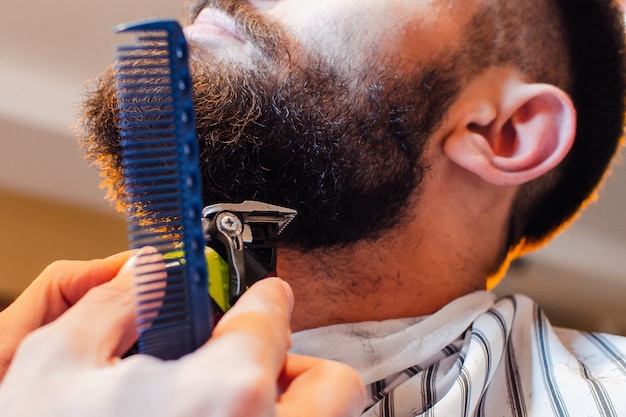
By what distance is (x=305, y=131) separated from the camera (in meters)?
0.89

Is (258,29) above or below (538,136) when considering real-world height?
above

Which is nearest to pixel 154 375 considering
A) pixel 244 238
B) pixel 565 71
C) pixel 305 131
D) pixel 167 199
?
pixel 167 199

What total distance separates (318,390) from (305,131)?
17.7 inches

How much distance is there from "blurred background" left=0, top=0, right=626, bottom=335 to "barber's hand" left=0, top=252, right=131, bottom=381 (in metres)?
0.58

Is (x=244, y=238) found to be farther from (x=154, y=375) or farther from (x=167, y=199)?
(x=154, y=375)

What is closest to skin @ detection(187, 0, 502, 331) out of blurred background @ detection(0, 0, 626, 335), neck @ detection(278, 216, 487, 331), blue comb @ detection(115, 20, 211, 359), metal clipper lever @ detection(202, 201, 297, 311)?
neck @ detection(278, 216, 487, 331)

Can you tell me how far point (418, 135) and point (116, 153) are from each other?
0.45 m

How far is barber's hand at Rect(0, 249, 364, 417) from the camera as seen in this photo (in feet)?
1.43

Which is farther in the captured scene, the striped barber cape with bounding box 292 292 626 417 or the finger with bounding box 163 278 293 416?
the striped barber cape with bounding box 292 292 626 417

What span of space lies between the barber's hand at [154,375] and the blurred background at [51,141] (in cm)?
86

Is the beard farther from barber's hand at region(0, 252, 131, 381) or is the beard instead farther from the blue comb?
the blue comb

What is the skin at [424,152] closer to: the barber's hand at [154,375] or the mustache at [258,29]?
the mustache at [258,29]

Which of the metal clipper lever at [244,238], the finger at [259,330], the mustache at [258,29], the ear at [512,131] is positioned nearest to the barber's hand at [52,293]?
the metal clipper lever at [244,238]

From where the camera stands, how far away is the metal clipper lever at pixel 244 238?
27.0 inches
